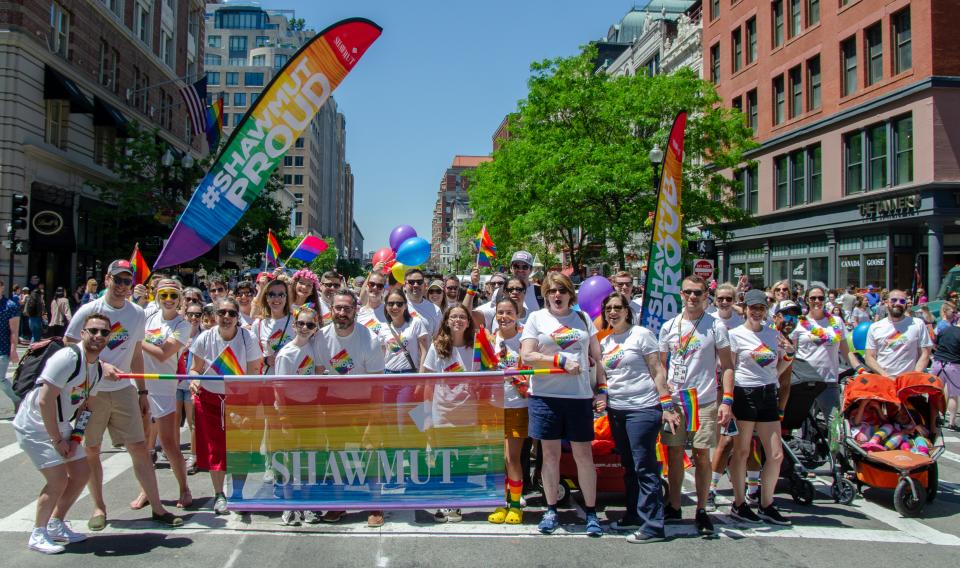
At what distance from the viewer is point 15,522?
20.2 feet

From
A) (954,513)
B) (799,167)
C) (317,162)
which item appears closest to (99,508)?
(954,513)

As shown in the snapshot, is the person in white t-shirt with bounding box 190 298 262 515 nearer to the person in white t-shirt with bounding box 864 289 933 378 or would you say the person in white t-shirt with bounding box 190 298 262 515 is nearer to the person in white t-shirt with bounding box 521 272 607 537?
the person in white t-shirt with bounding box 521 272 607 537

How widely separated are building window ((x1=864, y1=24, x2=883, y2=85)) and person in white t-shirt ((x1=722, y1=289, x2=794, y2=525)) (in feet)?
76.9

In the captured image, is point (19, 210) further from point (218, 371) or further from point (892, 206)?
point (892, 206)

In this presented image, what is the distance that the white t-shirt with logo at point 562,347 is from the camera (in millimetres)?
5816

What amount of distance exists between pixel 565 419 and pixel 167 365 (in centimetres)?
399

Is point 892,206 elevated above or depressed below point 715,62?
below

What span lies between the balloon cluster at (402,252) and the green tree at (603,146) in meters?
11.6

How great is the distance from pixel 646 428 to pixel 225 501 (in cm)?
366

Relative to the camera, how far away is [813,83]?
29359mm

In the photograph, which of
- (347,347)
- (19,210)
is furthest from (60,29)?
(347,347)

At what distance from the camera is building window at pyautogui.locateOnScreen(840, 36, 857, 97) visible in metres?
26.6

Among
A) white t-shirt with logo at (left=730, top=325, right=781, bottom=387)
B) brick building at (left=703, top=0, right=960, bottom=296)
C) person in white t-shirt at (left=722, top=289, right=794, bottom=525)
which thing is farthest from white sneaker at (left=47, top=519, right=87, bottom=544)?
brick building at (left=703, top=0, right=960, bottom=296)

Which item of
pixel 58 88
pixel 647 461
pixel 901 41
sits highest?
pixel 901 41
